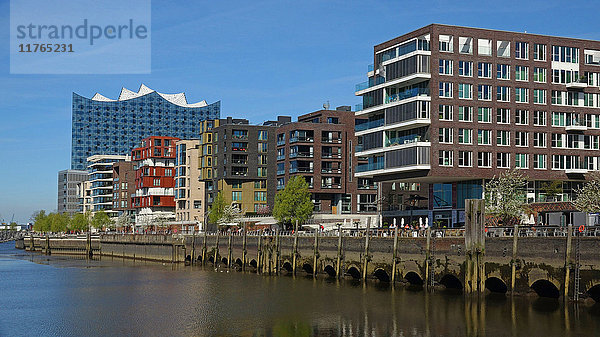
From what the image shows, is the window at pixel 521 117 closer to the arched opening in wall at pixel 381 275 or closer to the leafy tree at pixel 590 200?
the leafy tree at pixel 590 200

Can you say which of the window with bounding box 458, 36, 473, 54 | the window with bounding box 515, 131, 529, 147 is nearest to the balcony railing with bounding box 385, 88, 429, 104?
the window with bounding box 458, 36, 473, 54

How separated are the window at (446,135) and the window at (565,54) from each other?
61.6ft

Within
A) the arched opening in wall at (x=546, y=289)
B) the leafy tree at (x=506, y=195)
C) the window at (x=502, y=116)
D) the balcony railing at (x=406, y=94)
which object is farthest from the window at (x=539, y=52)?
the arched opening in wall at (x=546, y=289)

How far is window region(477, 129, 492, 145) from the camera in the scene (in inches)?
3888

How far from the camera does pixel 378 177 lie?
10806cm

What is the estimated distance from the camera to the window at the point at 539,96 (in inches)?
3979

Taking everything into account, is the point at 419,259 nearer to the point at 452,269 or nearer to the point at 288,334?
the point at 452,269

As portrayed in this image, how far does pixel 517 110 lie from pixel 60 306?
64.4 m

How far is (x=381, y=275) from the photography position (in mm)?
76375

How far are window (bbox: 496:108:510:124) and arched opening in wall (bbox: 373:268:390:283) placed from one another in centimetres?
3418

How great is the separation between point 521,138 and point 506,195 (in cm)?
1802

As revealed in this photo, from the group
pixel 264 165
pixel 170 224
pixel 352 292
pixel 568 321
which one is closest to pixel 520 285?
pixel 568 321

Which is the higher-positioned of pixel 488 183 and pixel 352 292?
pixel 488 183

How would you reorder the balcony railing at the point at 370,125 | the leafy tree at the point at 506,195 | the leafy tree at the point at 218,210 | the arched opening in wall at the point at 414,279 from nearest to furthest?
the arched opening in wall at the point at 414,279, the leafy tree at the point at 506,195, the balcony railing at the point at 370,125, the leafy tree at the point at 218,210
